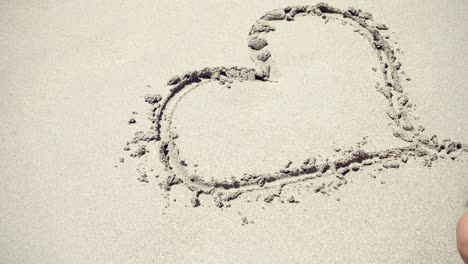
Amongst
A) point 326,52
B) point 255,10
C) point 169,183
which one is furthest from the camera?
point 255,10

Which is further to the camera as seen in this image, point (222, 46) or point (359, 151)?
point (222, 46)

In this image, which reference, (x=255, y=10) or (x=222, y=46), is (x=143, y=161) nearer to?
(x=222, y=46)

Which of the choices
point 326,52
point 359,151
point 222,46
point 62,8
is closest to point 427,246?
point 359,151

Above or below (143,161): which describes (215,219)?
below

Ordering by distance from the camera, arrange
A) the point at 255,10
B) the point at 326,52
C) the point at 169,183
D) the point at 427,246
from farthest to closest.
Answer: the point at 255,10, the point at 326,52, the point at 169,183, the point at 427,246

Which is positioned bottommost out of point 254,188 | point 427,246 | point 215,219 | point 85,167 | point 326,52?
point 427,246
